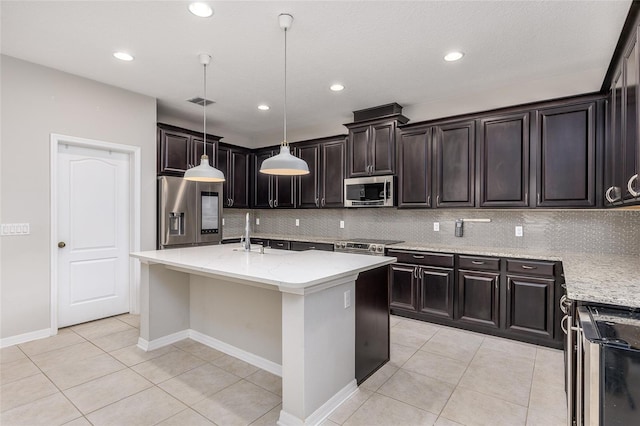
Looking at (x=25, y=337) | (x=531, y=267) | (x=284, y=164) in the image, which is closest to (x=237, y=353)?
(x=284, y=164)

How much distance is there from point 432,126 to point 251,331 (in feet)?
10.2

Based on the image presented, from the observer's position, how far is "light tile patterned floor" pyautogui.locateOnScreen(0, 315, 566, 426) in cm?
209

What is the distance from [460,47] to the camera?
9.51 feet

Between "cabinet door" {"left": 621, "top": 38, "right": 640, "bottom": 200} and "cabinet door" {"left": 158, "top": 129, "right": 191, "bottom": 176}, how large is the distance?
15.5 feet

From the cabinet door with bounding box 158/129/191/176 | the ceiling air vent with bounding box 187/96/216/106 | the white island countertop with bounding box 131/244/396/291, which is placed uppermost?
the ceiling air vent with bounding box 187/96/216/106

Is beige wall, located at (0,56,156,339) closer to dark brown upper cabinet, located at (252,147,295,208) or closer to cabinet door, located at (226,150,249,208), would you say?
cabinet door, located at (226,150,249,208)

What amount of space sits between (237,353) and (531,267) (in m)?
2.91

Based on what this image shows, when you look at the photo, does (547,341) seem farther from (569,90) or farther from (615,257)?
(569,90)

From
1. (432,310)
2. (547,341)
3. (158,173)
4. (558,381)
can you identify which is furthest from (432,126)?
(158,173)

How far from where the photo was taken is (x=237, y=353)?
294 cm

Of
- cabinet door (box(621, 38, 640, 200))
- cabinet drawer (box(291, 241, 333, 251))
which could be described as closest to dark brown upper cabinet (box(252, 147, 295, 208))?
cabinet drawer (box(291, 241, 333, 251))

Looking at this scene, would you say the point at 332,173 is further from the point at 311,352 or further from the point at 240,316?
the point at 311,352

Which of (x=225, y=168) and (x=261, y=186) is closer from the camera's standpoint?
(x=225, y=168)

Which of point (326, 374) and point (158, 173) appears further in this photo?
point (158, 173)
